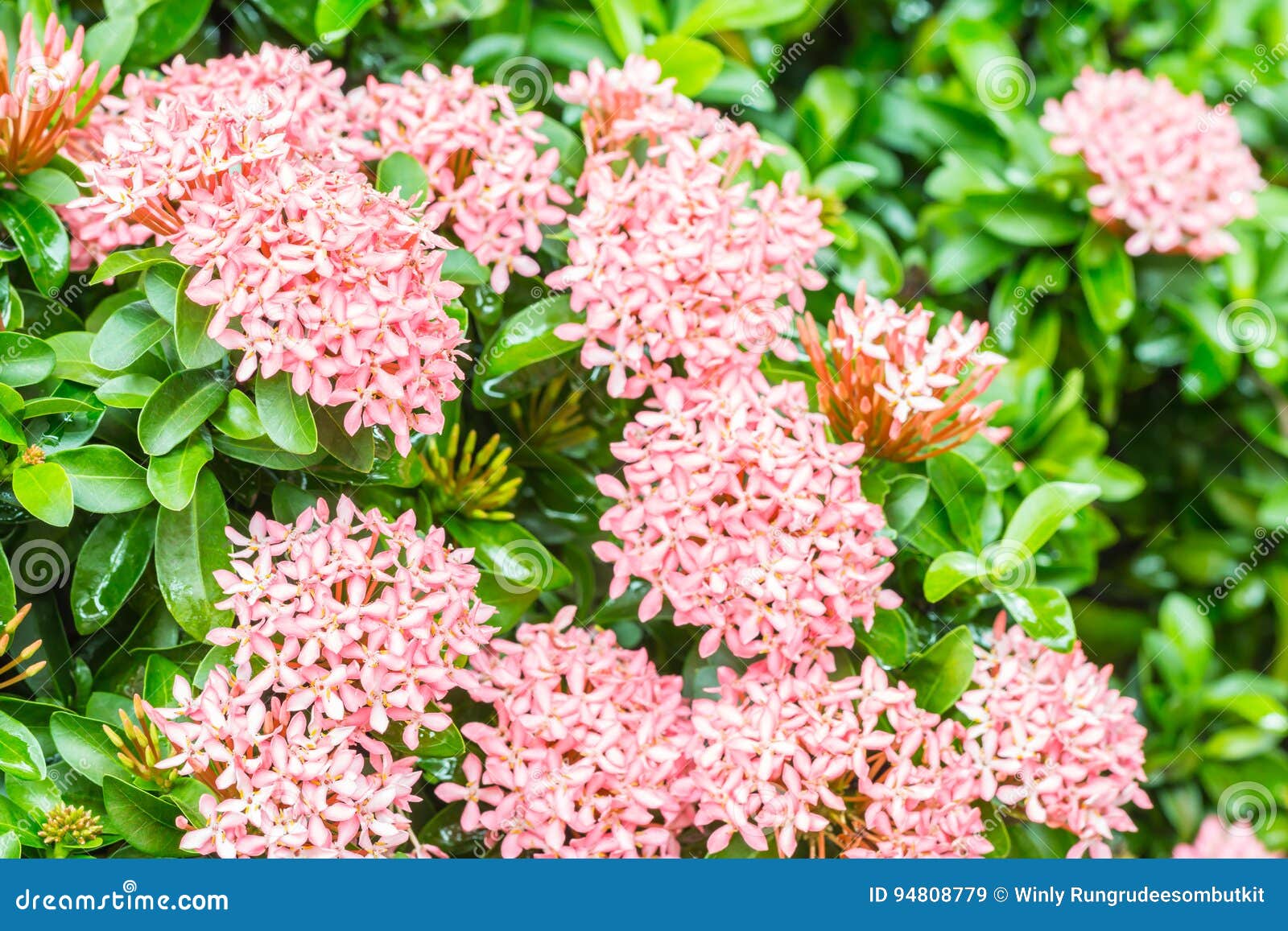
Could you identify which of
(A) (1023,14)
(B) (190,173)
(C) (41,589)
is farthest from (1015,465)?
(C) (41,589)

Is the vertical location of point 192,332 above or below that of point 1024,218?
below

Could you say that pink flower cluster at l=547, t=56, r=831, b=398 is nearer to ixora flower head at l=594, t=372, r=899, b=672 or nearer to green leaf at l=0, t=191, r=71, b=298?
ixora flower head at l=594, t=372, r=899, b=672

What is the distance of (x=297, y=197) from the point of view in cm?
96

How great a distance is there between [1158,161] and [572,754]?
125 centimetres

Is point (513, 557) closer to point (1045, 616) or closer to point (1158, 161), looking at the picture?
Result: point (1045, 616)

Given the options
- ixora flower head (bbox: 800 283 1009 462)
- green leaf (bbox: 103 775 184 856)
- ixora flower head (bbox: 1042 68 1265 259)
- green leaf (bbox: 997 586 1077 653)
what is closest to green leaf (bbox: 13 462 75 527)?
green leaf (bbox: 103 775 184 856)

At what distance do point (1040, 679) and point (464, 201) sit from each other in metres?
0.89

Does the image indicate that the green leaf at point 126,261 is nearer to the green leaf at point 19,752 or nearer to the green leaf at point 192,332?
the green leaf at point 192,332

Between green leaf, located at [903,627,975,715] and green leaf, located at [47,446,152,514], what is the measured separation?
0.89 metres

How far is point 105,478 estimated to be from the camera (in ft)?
3.49

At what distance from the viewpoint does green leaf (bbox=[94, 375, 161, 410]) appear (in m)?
1.04

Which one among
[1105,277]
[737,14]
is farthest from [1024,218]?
[737,14]

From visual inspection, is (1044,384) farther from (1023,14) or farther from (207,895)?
(207,895)

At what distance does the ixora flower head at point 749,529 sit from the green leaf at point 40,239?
0.68 m
